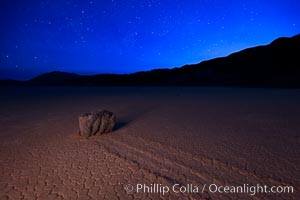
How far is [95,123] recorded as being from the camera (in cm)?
658

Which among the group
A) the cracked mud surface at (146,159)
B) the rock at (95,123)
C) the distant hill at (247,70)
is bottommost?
the cracked mud surface at (146,159)

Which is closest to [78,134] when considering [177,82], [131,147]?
[131,147]

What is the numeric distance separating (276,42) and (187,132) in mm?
59023

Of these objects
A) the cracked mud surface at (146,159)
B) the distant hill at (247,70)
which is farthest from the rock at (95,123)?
the distant hill at (247,70)

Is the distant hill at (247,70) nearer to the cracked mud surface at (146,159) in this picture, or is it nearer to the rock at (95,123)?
the cracked mud surface at (146,159)

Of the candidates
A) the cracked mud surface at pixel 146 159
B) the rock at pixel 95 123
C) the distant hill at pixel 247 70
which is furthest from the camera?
the distant hill at pixel 247 70

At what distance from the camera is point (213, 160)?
4660 millimetres

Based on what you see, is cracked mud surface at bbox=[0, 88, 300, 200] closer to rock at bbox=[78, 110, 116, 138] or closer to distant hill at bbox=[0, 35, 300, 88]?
rock at bbox=[78, 110, 116, 138]

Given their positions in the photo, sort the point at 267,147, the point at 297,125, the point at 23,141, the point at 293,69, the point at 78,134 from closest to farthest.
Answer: the point at 267,147 < the point at 23,141 < the point at 78,134 < the point at 297,125 < the point at 293,69

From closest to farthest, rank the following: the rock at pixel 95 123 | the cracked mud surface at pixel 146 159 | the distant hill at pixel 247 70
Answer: the cracked mud surface at pixel 146 159 < the rock at pixel 95 123 < the distant hill at pixel 247 70

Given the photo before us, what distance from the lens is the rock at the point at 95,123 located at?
255 inches

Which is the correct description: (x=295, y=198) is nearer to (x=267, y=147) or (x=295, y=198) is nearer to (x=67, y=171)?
(x=267, y=147)

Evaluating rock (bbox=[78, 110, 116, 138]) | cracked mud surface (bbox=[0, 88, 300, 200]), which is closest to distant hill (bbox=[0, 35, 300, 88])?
cracked mud surface (bbox=[0, 88, 300, 200])

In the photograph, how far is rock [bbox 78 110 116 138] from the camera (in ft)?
21.3
